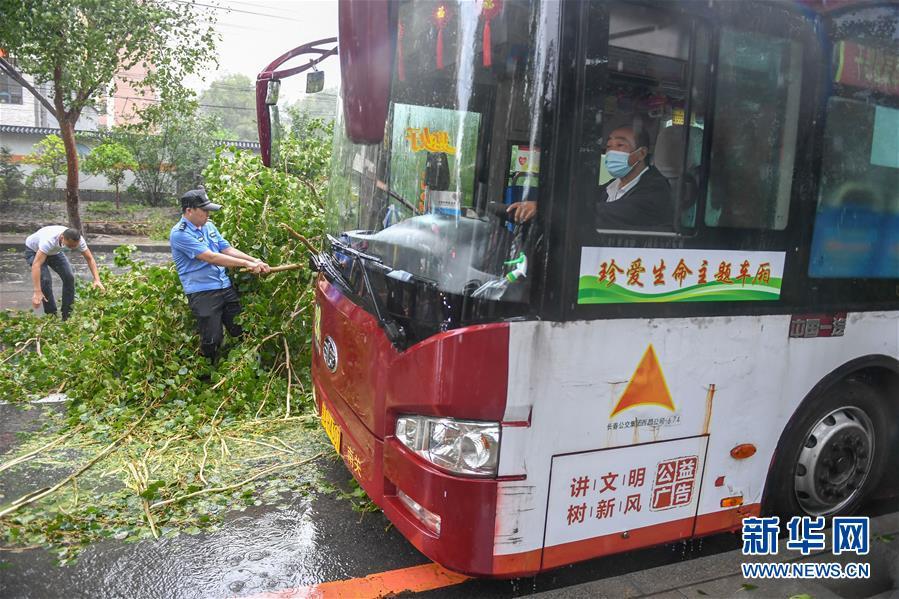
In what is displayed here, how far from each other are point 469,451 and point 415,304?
2.12ft

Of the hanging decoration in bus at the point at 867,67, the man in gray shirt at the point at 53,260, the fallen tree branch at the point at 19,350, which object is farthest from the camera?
the man in gray shirt at the point at 53,260

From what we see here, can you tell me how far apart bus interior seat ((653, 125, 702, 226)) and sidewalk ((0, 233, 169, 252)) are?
52.6 feet

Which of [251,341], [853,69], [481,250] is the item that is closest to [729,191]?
[853,69]

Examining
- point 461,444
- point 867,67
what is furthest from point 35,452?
point 867,67

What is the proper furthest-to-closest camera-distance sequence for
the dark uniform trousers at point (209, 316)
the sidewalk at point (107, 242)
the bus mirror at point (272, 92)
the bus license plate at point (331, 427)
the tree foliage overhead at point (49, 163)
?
the tree foliage overhead at point (49, 163), the sidewalk at point (107, 242), the dark uniform trousers at point (209, 316), the bus mirror at point (272, 92), the bus license plate at point (331, 427)

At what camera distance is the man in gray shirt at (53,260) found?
8273mm

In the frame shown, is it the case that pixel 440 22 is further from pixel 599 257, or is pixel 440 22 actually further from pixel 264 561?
pixel 264 561

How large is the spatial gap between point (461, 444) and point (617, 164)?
1.37 m

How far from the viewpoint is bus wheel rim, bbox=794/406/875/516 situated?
3.62 metres

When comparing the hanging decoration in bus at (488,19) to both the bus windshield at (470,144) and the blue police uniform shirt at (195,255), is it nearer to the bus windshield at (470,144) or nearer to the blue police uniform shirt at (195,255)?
the bus windshield at (470,144)

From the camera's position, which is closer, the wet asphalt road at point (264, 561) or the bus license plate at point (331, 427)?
the wet asphalt road at point (264, 561)

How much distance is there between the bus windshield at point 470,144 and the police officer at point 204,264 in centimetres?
289

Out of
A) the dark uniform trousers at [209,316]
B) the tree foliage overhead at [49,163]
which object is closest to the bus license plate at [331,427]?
the dark uniform trousers at [209,316]

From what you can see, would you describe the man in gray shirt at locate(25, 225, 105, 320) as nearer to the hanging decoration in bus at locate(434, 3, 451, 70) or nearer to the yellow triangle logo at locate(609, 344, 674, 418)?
the hanging decoration in bus at locate(434, 3, 451, 70)
